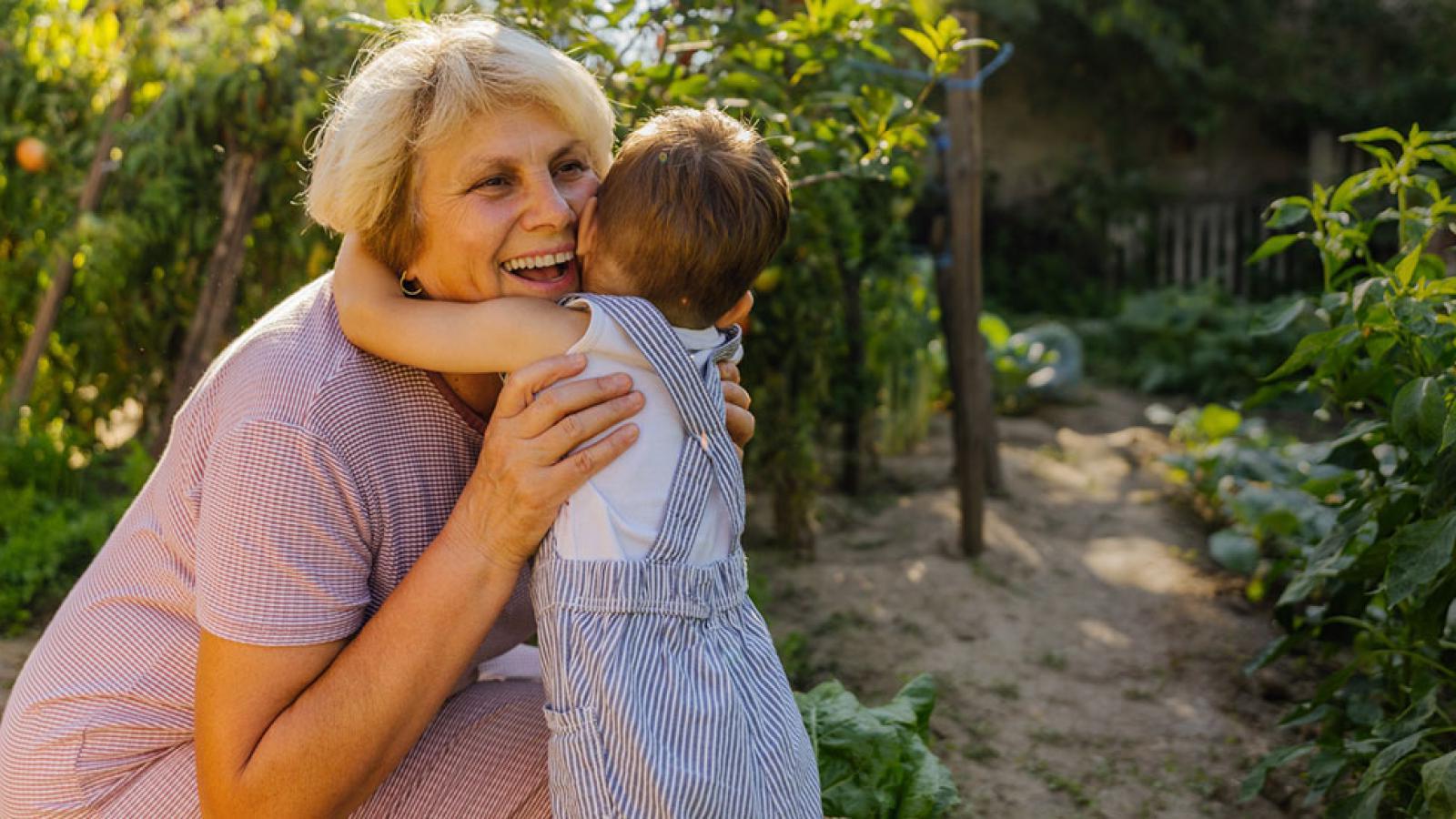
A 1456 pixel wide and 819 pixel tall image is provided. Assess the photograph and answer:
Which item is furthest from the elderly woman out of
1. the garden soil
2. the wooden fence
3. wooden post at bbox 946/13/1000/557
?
the wooden fence

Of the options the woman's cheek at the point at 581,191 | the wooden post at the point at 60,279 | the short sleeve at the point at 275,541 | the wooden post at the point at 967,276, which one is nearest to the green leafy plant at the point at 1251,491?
the wooden post at the point at 967,276

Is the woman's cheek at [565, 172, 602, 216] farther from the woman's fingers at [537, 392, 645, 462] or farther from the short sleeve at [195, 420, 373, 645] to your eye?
the short sleeve at [195, 420, 373, 645]

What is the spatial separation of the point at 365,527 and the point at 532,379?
285mm

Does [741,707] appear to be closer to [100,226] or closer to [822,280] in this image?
[822,280]

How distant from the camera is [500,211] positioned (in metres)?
1.70

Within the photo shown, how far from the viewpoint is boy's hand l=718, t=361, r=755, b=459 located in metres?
1.83

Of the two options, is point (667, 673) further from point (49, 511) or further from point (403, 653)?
point (49, 511)

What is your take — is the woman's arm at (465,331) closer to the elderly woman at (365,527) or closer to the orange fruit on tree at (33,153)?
the elderly woman at (365,527)

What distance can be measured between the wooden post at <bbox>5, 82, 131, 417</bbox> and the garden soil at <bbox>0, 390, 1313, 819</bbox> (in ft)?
4.99

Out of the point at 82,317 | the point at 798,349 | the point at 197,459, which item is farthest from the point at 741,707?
the point at 82,317

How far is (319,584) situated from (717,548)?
1.67 ft

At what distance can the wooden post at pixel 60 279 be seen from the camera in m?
4.32

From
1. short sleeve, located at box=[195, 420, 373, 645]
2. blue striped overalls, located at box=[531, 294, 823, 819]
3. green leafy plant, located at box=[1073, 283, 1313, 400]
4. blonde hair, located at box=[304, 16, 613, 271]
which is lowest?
green leafy plant, located at box=[1073, 283, 1313, 400]

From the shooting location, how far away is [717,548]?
1679 mm
